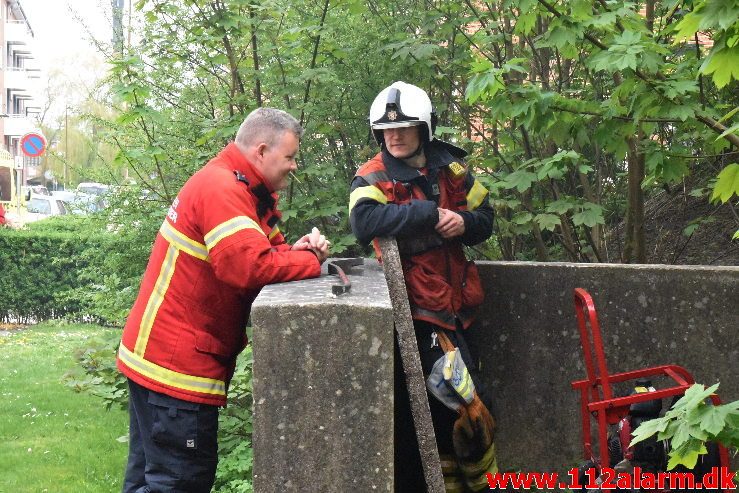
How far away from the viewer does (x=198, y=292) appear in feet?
11.9

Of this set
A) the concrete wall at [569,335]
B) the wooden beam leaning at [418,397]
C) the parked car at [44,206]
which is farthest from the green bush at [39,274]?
the parked car at [44,206]

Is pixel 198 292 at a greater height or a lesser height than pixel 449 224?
lesser

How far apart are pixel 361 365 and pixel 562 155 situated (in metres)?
2.70

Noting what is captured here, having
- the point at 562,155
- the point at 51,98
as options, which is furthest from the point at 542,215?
the point at 51,98

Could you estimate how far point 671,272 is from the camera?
4.53m

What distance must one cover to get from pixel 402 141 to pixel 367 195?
12.5 inches

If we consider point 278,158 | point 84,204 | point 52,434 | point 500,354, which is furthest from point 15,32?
point 278,158

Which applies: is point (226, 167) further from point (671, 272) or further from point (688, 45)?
point (688, 45)

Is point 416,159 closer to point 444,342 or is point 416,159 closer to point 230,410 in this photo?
point 444,342

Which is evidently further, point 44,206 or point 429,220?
point 44,206

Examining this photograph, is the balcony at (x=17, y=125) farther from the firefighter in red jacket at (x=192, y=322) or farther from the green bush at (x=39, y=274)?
the firefighter in red jacket at (x=192, y=322)

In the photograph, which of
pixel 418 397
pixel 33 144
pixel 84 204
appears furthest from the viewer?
pixel 33 144

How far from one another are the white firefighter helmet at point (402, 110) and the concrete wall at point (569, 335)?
1.02 metres

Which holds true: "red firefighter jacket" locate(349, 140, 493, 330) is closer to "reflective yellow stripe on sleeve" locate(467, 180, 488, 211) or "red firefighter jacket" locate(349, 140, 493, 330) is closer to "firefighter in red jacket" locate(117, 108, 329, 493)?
"reflective yellow stripe on sleeve" locate(467, 180, 488, 211)
